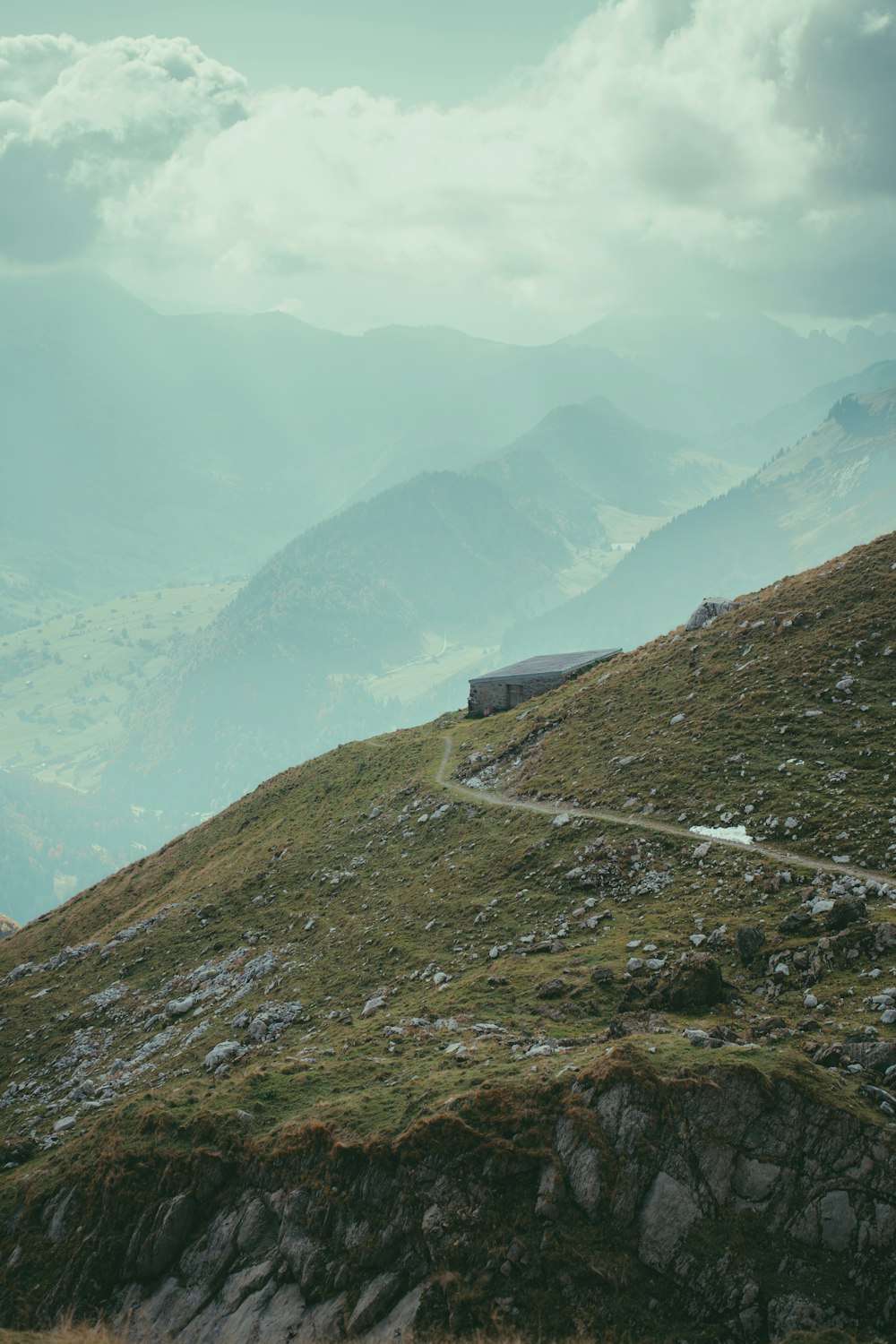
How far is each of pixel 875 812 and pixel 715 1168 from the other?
1959cm

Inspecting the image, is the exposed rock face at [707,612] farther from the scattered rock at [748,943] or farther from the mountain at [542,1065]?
the scattered rock at [748,943]

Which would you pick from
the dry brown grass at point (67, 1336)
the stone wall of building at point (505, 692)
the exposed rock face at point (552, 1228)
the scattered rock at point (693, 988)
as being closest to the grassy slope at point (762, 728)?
the scattered rock at point (693, 988)

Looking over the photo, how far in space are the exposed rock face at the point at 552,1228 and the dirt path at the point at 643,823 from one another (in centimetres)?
1449

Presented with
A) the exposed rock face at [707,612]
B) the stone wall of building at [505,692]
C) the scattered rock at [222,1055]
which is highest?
the stone wall of building at [505,692]

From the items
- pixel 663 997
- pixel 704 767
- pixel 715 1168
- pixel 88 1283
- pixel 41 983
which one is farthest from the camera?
pixel 41 983

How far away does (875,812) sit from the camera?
1331 inches

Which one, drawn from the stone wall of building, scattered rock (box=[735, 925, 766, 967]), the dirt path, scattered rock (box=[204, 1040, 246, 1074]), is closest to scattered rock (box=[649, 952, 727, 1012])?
scattered rock (box=[735, 925, 766, 967])

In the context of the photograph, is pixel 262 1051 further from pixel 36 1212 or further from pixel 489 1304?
pixel 489 1304

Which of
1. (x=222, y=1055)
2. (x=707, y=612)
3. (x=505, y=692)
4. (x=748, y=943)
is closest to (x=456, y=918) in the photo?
(x=222, y=1055)

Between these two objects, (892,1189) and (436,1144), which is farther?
(436,1144)

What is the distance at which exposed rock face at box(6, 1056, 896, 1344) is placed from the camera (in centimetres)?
1689

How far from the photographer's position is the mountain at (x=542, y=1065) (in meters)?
17.9

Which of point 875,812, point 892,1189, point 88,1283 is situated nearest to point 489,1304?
point 892,1189

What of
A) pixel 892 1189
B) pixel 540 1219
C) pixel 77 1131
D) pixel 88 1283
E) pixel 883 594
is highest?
pixel 883 594
